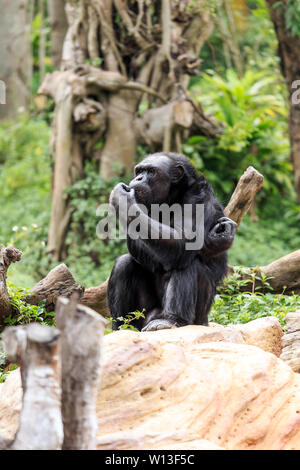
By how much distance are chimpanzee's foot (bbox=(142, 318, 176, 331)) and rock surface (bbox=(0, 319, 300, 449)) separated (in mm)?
848

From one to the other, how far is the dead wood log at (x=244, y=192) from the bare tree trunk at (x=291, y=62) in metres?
3.96

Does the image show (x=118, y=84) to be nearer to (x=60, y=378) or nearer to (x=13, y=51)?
(x=13, y=51)

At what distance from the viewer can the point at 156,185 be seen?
507cm

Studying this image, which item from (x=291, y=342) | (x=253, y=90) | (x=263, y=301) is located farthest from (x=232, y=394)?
(x=253, y=90)

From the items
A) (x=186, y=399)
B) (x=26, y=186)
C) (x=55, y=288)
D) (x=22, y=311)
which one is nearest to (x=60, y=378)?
(x=186, y=399)

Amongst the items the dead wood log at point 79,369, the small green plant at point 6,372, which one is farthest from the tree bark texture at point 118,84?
the dead wood log at point 79,369

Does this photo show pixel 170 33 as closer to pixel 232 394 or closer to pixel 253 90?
pixel 253 90

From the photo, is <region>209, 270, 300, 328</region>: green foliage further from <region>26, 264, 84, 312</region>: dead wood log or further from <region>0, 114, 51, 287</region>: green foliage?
<region>0, 114, 51, 287</region>: green foliage

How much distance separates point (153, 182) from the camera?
508 cm

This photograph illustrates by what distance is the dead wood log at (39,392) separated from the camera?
2479 millimetres

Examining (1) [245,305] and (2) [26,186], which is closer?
(1) [245,305]

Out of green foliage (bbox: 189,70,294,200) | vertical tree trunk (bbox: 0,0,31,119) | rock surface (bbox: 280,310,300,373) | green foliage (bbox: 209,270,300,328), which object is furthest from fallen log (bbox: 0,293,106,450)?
vertical tree trunk (bbox: 0,0,31,119)

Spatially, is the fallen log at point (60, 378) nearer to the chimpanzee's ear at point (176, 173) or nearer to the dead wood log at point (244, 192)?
the chimpanzee's ear at point (176, 173)

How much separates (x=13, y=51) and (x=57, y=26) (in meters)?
3.46
